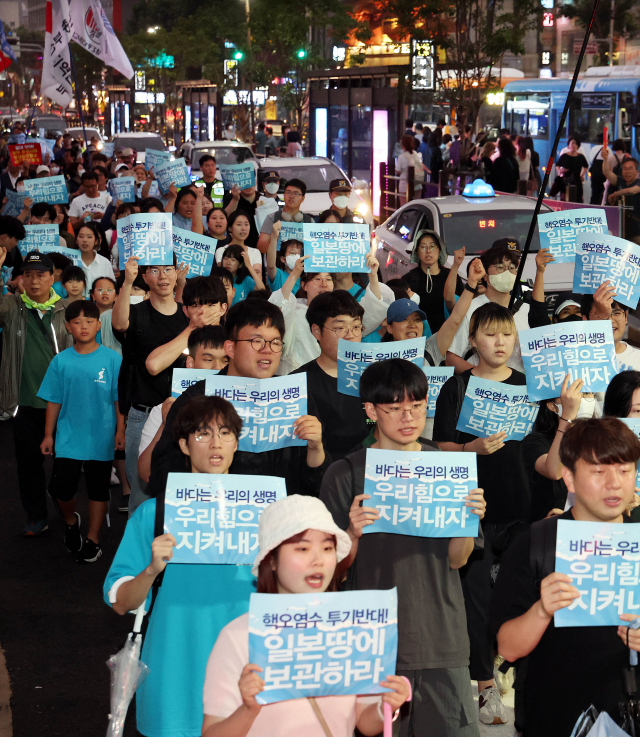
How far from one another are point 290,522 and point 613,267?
157 inches

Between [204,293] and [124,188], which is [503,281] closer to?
A: [204,293]

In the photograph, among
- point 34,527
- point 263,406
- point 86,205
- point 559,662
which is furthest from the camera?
point 86,205

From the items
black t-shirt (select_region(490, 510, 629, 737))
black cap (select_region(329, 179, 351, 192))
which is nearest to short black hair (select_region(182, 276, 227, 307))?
black t-shirt (select_region(490, 510, 629, 737))

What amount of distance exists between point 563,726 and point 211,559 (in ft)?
4.04

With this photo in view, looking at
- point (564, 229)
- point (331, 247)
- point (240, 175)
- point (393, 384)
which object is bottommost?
point (393, 384)

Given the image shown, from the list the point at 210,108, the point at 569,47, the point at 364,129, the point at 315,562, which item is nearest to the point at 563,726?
the point at 315,562

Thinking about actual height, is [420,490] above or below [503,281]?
below

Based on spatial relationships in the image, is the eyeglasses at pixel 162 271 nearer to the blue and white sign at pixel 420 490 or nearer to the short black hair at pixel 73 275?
the short black hair at pixel 73 275

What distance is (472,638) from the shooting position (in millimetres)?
4918

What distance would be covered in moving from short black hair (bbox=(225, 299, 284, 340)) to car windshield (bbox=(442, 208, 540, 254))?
6934 millimetres

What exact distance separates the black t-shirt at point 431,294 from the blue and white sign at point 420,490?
4.72 meters

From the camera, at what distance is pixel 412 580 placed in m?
3.70

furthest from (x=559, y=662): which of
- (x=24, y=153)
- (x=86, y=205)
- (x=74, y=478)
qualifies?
(x=24, y=153)

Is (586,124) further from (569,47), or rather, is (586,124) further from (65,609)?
(569,47)
